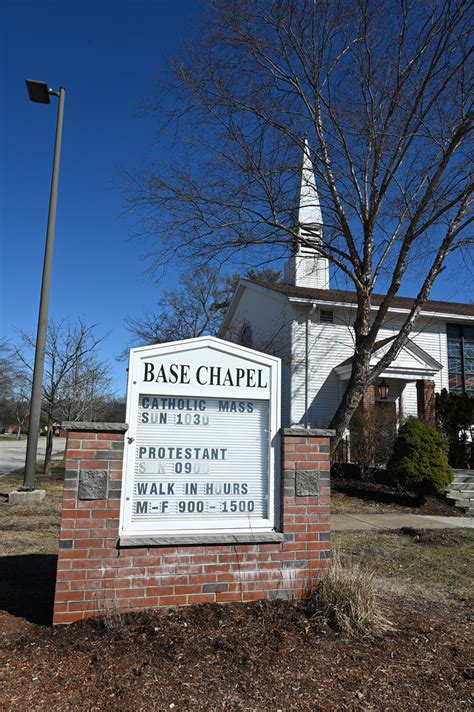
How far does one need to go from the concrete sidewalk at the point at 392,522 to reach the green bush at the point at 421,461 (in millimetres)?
1142

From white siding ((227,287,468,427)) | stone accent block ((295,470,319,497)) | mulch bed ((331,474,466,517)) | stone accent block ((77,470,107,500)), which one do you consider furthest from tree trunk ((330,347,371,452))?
stone accent block ((77,470,107,500))

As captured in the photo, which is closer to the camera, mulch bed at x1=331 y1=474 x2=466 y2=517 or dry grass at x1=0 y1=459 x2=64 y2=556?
dry grass at x1=0 y1=459 x2=64 y2=556

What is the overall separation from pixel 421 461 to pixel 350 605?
327 inches

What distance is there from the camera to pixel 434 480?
11180mm

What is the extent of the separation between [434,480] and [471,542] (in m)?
3.95

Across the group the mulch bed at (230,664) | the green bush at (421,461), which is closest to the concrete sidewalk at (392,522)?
the green bush at (421,461)

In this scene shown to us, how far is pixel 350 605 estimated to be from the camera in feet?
12.0

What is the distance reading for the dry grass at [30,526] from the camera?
6.00 meters

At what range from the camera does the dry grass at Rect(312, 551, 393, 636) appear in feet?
11.6

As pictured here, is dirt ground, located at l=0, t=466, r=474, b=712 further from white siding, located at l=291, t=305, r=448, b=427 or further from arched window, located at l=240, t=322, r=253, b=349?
arched window, located at l=240, t=322, r=253, b=349

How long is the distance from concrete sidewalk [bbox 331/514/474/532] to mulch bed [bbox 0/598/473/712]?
4.55 meters

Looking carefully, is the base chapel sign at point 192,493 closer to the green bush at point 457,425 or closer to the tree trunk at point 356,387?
the tree trunk at point 356,387

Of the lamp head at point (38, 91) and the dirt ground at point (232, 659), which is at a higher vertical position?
the lamp head at point (38, 91)

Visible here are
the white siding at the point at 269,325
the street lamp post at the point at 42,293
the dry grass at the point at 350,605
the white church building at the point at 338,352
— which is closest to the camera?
the dry grass at the point at 350,605
